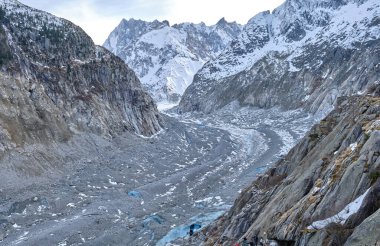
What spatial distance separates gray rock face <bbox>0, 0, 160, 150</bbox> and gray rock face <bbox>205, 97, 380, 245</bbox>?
55917mm

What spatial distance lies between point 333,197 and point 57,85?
3359 inches

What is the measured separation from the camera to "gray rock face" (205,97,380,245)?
54.0 feet

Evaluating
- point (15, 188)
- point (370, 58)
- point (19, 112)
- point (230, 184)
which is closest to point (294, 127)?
point (370, 58)

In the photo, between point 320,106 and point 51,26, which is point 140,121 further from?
point 320,106

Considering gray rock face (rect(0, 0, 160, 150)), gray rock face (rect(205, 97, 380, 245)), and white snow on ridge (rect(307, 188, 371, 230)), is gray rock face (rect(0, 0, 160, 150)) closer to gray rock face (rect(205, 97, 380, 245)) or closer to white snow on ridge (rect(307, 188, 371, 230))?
gray rock face (rect(205, 97, 380, 245))

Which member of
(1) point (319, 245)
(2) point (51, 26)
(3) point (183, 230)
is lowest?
(3) point (183, 230)

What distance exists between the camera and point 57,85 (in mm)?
96062

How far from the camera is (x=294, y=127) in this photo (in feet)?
466

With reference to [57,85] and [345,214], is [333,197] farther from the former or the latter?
[57,85]

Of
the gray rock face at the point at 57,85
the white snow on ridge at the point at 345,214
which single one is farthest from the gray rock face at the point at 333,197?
the gray rock face at the point at 57,85

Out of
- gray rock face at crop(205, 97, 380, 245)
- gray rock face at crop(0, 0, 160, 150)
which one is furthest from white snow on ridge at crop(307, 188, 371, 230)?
gray rock face at crop(0, 0, 160, 150)

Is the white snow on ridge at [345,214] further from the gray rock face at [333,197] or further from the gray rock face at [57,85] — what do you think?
the gray rock face at [57,85]

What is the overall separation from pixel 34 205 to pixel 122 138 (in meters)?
46.0

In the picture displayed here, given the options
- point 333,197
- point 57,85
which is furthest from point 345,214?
point 57,85
